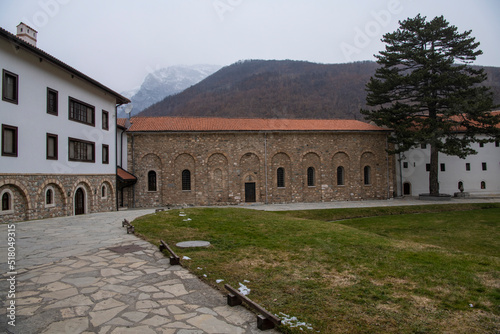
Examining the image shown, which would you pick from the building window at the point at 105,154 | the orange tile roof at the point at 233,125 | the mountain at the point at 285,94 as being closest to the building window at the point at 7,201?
the building window at the point at 105,154

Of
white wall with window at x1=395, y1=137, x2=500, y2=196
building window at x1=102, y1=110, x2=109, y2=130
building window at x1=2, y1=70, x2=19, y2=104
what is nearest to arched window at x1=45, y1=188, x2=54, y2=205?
building window at x1=2, y1=70, x2=19, y2=104

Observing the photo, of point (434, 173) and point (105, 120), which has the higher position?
point (105, 120)

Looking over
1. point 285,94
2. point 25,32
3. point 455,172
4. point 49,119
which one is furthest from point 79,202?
point 285,94

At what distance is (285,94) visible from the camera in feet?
240

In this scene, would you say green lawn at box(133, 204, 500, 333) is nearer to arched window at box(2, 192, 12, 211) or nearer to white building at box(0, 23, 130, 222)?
arched window at box(2, 192, 12, 211)

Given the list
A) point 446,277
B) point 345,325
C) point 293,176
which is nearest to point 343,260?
point 446,277

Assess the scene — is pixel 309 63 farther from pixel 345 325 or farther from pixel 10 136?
pixel 345 325

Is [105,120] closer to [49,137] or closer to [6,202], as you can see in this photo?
[49,137]

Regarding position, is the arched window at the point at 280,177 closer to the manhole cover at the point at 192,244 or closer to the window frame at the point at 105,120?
the window frame at the point at 105,120

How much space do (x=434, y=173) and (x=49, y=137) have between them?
97.1 feet

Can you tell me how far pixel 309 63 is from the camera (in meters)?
95.2

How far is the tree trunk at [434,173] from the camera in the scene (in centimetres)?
2728

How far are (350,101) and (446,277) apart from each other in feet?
212

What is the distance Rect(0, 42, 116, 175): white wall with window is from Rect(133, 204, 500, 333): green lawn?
7.26 metres
